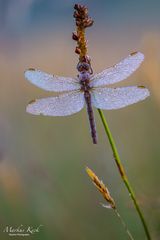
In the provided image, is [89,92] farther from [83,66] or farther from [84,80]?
[83,66]

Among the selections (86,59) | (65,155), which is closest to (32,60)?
(65,155)

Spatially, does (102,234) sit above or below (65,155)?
below

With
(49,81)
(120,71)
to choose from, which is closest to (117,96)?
(120,71)

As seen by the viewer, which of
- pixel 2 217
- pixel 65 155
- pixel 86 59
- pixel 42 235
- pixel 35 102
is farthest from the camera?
pixel 65 155

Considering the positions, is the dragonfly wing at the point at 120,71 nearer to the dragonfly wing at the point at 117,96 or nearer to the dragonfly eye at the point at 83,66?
the dragonfly wing at the point at 117,96

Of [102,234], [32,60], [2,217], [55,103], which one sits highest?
[32,60]

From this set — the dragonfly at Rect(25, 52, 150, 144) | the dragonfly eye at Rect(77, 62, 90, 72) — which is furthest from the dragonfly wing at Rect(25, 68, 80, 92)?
the dragonfly eye at Rect(77, 62, 90, 72)

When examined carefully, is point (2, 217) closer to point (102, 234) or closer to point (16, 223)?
point (16, 223)
